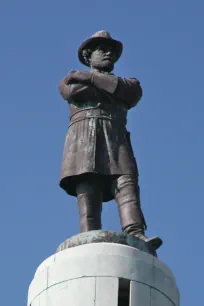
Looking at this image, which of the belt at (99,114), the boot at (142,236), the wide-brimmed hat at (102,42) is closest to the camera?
the boot at (142,236)

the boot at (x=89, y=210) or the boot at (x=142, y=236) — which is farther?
the boot at (x=89, y=210)

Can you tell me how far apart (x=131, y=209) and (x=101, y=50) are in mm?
3905

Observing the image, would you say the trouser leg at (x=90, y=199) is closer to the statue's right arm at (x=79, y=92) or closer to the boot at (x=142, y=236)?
the boot at (x=142, y=236)

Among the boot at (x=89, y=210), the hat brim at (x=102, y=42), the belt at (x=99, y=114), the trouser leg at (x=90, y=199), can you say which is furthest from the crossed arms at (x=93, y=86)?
the boot at (x=89, y=210)

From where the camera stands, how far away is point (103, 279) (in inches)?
855

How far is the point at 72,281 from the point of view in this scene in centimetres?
2183

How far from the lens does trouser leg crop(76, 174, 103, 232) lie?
23734mm

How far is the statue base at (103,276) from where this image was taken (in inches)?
851

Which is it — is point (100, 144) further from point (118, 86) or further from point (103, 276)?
point (103, 276)

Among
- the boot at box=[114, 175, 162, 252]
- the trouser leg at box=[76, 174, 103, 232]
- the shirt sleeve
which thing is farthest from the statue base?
the shirt sleeve

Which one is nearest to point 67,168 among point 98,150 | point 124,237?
point 98,150

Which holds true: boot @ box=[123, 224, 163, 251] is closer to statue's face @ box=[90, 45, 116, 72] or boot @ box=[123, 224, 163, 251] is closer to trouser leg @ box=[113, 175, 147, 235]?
trouser leg @ box=[113, 175, 147, 235]

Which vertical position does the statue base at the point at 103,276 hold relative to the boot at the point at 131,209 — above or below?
below

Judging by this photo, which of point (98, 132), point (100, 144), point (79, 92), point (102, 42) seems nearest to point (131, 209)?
point (100, 144)
